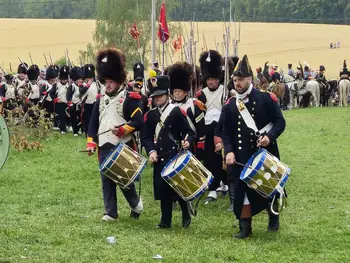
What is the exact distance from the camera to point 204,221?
950 centimetres

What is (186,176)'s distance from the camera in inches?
333

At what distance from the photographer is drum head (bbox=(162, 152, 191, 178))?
8.42m

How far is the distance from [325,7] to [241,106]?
284ft

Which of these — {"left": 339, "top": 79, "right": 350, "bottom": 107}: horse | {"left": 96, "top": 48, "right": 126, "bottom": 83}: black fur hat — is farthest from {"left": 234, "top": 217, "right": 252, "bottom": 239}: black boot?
{"left": 339, "top": 79, "right": 350, "bottom": 107}: horse

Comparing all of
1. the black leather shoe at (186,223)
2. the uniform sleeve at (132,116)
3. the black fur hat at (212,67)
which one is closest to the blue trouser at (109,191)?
the uniform sleeve at (132,116)

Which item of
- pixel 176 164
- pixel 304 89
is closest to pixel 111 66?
pixel 176 164

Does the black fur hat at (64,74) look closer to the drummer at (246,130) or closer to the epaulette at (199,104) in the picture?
the epaulette at (199,104)

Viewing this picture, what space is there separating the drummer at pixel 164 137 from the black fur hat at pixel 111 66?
440 millimetres

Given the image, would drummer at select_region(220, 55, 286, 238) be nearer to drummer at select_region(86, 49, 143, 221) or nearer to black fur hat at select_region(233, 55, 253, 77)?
black fur hat at select_region(233, 55, 253, 77)

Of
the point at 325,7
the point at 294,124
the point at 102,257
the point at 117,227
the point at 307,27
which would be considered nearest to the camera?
the point at 102,257

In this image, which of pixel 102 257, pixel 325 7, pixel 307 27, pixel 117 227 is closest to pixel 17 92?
pixel 117 227

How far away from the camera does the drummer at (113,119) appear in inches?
363

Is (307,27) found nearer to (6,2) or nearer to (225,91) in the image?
(6,2)

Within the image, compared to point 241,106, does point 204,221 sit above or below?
below
